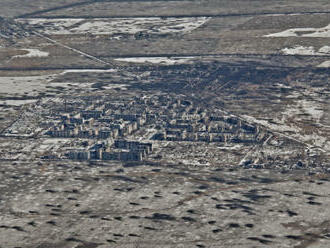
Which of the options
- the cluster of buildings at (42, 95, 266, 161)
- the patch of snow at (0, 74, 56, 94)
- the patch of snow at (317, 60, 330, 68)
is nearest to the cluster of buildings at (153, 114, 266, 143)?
the cluster of buildings at (42, 95, 266, 161)

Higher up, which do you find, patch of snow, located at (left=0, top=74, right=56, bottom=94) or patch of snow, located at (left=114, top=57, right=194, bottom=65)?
patch of snow, located at (left=114, top=57, right=194, bottom=65)

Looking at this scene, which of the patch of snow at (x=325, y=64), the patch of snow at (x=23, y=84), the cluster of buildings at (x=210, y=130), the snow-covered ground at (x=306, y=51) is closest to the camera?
the cluster of buildings at (x=210, y=130)

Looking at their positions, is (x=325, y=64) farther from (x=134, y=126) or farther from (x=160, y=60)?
(x=134, y=126)

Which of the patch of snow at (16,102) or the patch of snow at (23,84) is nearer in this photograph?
the patch of snow at (16,102)

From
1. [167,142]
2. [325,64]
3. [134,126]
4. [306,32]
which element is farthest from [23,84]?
[306,32]

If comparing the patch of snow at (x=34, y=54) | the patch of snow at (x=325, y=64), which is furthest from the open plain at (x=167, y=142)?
the patch of snow at (x=325, y=64)

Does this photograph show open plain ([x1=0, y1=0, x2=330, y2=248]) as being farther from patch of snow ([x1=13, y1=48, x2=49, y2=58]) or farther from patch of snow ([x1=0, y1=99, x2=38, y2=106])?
patch of snow ([x1=0, y1=99, x2=38, y2=106])

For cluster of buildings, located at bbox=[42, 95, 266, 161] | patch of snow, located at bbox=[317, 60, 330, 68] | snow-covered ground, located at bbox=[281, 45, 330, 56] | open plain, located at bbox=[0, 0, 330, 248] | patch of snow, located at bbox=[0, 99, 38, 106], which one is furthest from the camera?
snow-covered ground, located at bbox=[281, 45, 330, 56]

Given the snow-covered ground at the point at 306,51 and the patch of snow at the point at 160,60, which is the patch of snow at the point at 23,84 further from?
the snow-covered ground at the point at 306,51
